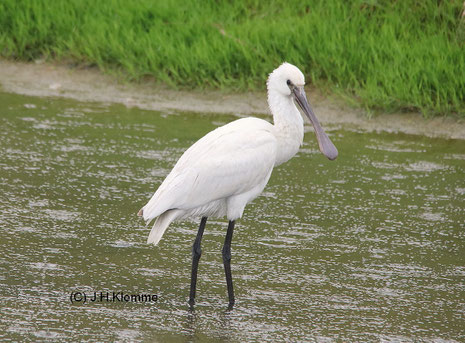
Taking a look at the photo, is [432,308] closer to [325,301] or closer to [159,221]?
[325,301]

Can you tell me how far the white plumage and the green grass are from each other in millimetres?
3739

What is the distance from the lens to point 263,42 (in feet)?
32.8

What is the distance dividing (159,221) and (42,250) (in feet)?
2.84

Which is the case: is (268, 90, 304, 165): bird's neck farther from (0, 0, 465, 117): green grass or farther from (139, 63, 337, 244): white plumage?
(0, 0, 465, 117): green grass

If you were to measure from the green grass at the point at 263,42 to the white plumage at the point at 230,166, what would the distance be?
3739mm

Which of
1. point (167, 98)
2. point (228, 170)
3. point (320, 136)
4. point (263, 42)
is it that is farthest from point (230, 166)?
point (263, 42)

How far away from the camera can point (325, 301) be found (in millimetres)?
5262

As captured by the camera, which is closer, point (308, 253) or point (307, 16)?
point (308, 253)

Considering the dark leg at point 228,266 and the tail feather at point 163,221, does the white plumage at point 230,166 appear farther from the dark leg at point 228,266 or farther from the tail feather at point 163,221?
the dark leg at point 228,266

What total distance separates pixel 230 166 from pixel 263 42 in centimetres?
480

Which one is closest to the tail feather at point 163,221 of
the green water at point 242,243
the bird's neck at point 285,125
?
the green water at point 242,243

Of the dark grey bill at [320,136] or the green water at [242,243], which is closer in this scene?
the green water at [242,243]

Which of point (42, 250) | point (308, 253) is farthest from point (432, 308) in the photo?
point (42, 250)

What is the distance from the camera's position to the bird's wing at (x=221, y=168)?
5.35 meters
